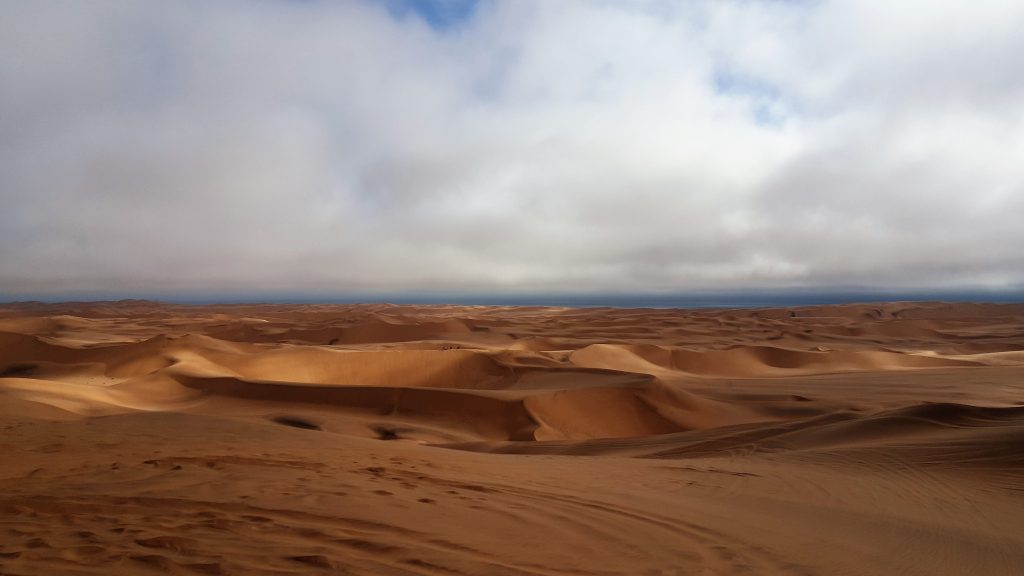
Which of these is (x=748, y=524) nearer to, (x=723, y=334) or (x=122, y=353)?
(x=122, y=353)

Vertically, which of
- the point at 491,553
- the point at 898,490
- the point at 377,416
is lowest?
the point at 377,416

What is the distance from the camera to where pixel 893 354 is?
83.9 feet

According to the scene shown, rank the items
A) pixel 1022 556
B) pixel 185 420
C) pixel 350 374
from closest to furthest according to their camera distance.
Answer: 1. pixel 1022 556
2. pixel 185 420
3. pixel 350 374

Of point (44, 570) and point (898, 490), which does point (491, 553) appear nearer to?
point (44, 570)

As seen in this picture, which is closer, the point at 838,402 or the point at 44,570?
the point at 44,570

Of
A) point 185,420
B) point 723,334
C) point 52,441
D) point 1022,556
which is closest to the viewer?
point 1022,556

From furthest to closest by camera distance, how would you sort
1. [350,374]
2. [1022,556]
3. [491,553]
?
[350,374] < [1022,556] < [491,553]

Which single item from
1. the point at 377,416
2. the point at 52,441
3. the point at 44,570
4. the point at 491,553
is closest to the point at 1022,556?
the point at 491,553

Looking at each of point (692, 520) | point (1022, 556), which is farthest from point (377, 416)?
point (1022, 556)

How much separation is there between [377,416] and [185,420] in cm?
548

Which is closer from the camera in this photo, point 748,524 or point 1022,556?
point 1022,556

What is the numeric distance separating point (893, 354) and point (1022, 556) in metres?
24.6

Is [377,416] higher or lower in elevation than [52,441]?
lower

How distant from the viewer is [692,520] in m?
4.85
